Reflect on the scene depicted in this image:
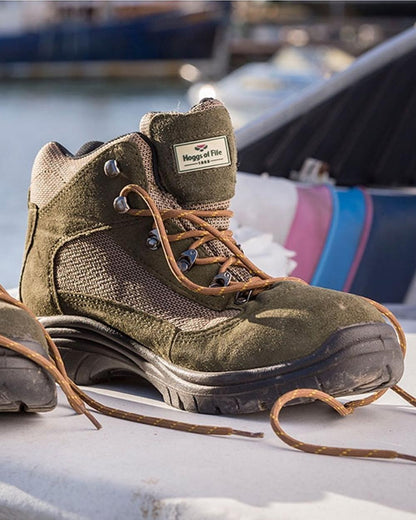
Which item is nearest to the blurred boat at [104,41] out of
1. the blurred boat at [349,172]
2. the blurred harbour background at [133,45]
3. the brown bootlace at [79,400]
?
the blurred harbour background at [133,45]

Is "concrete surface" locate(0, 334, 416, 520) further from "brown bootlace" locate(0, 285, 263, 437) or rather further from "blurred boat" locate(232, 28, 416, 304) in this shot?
"blurred boat" locate(232, 28, 416, 304)

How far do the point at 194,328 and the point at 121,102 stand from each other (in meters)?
15.8

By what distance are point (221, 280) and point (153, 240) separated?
0.09 meters

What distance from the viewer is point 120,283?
1253 millimetres

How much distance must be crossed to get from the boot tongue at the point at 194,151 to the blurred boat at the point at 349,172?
35.0 inches

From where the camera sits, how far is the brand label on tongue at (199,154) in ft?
4.03

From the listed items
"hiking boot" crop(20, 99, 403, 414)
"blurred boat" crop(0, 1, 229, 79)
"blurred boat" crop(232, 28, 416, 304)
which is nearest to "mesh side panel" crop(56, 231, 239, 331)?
"hiking boot" crop(20, 99, 403, 414)

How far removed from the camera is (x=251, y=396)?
45.3 inches

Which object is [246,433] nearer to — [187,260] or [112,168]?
[187,260]

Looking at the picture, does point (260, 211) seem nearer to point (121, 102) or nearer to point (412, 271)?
point (412, 271)

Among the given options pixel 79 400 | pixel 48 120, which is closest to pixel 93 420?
pixel 79 400

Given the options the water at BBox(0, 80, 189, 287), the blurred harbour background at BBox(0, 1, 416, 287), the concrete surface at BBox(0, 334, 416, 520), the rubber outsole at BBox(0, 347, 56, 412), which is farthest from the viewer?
the blurred harbour background at BBox(0, 1, 416, 287)

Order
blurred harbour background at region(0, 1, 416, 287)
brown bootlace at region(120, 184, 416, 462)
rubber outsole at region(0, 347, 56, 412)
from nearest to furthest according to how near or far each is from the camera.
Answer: rubber outsole at region(0, 347, 56, 412) < brown bootlace at region(120, 184, 416, 462) < blurred harbour background at region(0, 1, 416, 287)

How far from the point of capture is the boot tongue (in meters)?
1.23
